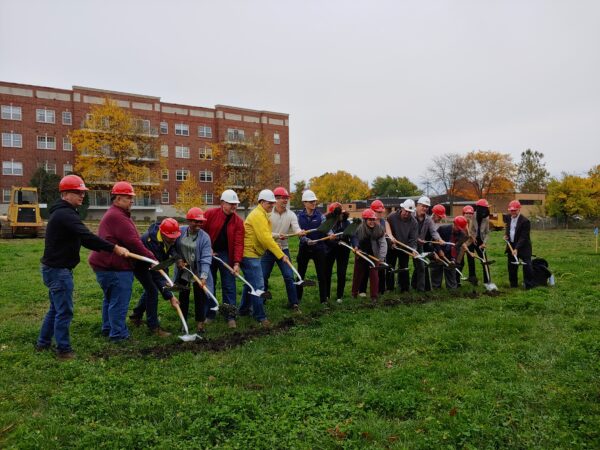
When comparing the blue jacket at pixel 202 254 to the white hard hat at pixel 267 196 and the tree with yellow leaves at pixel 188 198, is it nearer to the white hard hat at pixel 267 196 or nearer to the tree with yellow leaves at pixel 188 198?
the white hard hat at pixel 267 196

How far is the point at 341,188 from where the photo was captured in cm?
8631

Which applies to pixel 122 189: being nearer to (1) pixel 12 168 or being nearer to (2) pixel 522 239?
(2) pixel 522 239

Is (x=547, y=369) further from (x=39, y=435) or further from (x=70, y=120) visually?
(x=70, y=120)

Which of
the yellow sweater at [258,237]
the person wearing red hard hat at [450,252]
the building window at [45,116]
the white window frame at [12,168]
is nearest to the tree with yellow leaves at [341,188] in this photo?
the building window at [45,116]

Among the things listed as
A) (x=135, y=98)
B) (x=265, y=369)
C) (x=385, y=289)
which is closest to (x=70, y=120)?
(x=135, y=98)

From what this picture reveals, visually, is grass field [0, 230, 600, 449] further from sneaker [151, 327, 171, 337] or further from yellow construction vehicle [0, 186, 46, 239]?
yellow construction vehicle [0, 186, 46, 239]

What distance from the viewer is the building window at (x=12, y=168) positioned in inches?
1844

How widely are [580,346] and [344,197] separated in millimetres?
80423

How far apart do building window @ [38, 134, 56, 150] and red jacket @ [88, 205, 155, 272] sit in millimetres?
48461

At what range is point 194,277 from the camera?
23.1 feet

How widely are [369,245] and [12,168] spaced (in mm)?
48543

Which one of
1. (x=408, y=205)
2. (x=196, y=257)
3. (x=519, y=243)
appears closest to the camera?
(x=196, y=257)

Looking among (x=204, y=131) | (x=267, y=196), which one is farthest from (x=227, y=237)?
(x=204, y=131)

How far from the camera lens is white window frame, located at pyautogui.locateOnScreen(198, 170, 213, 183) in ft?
189
